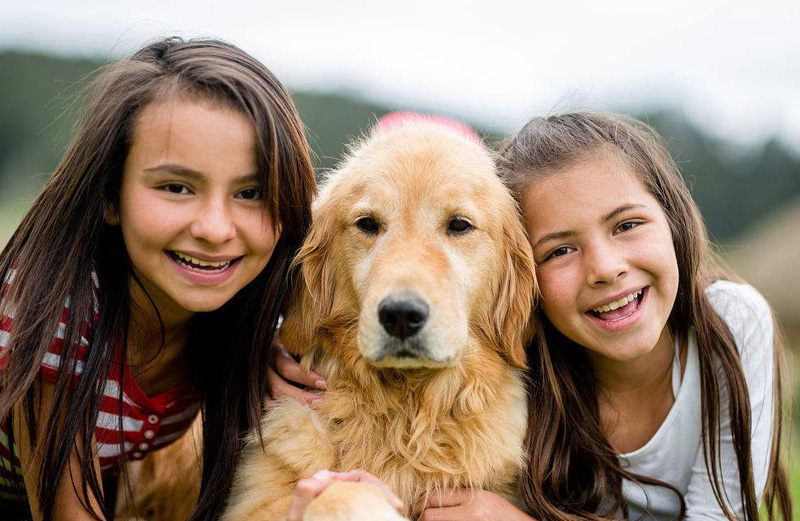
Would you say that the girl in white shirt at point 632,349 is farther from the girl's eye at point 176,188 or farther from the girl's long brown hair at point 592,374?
the girl's eye at point 176,188

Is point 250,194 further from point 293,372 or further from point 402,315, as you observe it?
point 402,315

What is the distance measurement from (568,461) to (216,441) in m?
1.49

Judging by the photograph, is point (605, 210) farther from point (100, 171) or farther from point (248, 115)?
point (100, 171)

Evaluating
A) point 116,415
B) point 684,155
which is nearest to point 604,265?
point 116,415

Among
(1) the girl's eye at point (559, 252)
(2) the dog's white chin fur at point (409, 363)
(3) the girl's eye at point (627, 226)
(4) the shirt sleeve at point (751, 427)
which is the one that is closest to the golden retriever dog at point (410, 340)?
(2) the dog's white chin fur at point (409, 363)

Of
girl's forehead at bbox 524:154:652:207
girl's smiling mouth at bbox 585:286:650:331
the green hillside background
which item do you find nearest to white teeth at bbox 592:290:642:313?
girl's smiling mouth at bbox 585:286:650:331

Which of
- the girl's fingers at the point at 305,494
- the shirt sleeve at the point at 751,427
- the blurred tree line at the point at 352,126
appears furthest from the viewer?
the blurred tree line at the point at 352,126

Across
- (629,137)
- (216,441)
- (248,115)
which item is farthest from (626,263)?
(216,441)

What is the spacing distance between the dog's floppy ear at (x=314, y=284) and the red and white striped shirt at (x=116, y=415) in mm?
687

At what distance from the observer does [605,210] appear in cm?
309

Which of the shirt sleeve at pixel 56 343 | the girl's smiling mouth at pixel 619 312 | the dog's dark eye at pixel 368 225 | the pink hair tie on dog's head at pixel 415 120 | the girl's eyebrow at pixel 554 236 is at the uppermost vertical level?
the pink hair tie on dog's head at pixel 415 120

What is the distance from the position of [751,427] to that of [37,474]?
9.54ft

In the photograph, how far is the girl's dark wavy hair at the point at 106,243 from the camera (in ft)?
9.51

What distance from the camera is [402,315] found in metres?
2.65
